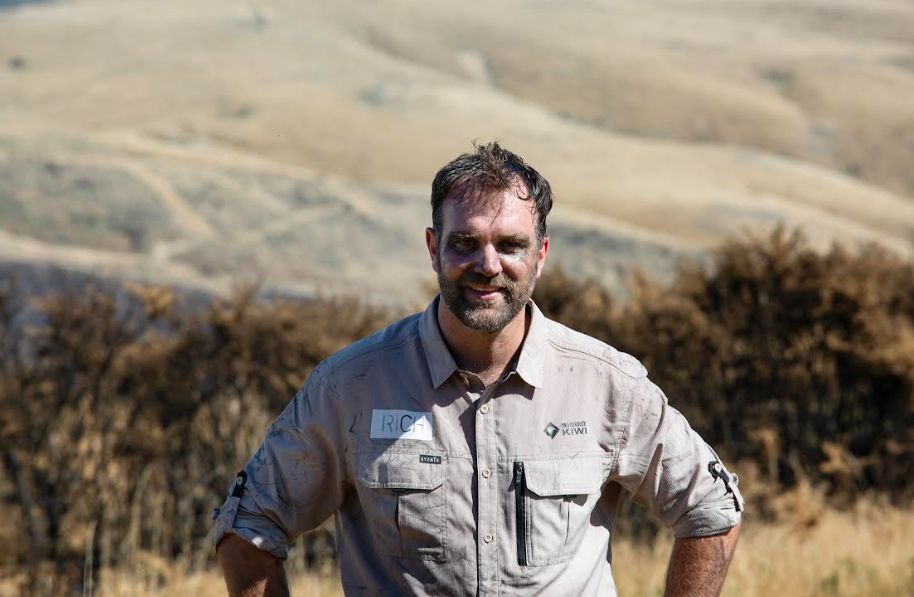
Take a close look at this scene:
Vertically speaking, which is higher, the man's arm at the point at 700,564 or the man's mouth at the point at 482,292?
the man's mouth at the point at 482,292

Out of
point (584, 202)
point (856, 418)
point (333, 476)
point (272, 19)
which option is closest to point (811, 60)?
point (272, 19)

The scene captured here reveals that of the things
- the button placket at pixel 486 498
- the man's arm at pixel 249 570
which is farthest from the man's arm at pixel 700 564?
the man's arm at pixel 249 570

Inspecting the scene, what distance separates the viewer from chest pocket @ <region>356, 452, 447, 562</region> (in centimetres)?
323

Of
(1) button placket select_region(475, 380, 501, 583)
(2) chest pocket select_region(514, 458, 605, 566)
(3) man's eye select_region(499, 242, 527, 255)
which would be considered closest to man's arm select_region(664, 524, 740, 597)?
(2) chest pocket select_region(514, 458, 605, 566)

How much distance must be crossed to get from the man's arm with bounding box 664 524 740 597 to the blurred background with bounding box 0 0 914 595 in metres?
2.91

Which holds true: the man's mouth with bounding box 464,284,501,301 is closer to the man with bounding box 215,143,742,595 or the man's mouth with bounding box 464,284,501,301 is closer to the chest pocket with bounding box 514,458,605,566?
the man with bounding box 215,143,742,595

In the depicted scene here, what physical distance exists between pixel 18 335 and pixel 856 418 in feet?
18.1

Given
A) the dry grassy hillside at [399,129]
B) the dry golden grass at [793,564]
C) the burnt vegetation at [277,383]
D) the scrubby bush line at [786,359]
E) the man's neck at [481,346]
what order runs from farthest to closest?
the dry grassy hillside at [399,129], the scrubby bush line at [786,359], the burnt vegetation at [277,383], the dry golden grass at [793,564], the man's neck at [481,346]

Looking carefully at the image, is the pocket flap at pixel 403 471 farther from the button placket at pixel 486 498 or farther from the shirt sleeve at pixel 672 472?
the shirt sleeve at pixel 672 472

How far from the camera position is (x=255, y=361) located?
314 inches

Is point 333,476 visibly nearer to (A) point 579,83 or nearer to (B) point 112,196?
(B) point 112,196

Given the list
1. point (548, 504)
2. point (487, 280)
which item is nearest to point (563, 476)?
point (548, 504)

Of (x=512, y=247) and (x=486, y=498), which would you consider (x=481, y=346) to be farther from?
(x=486, y=498)

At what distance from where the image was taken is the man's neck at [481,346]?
3.34 metres
